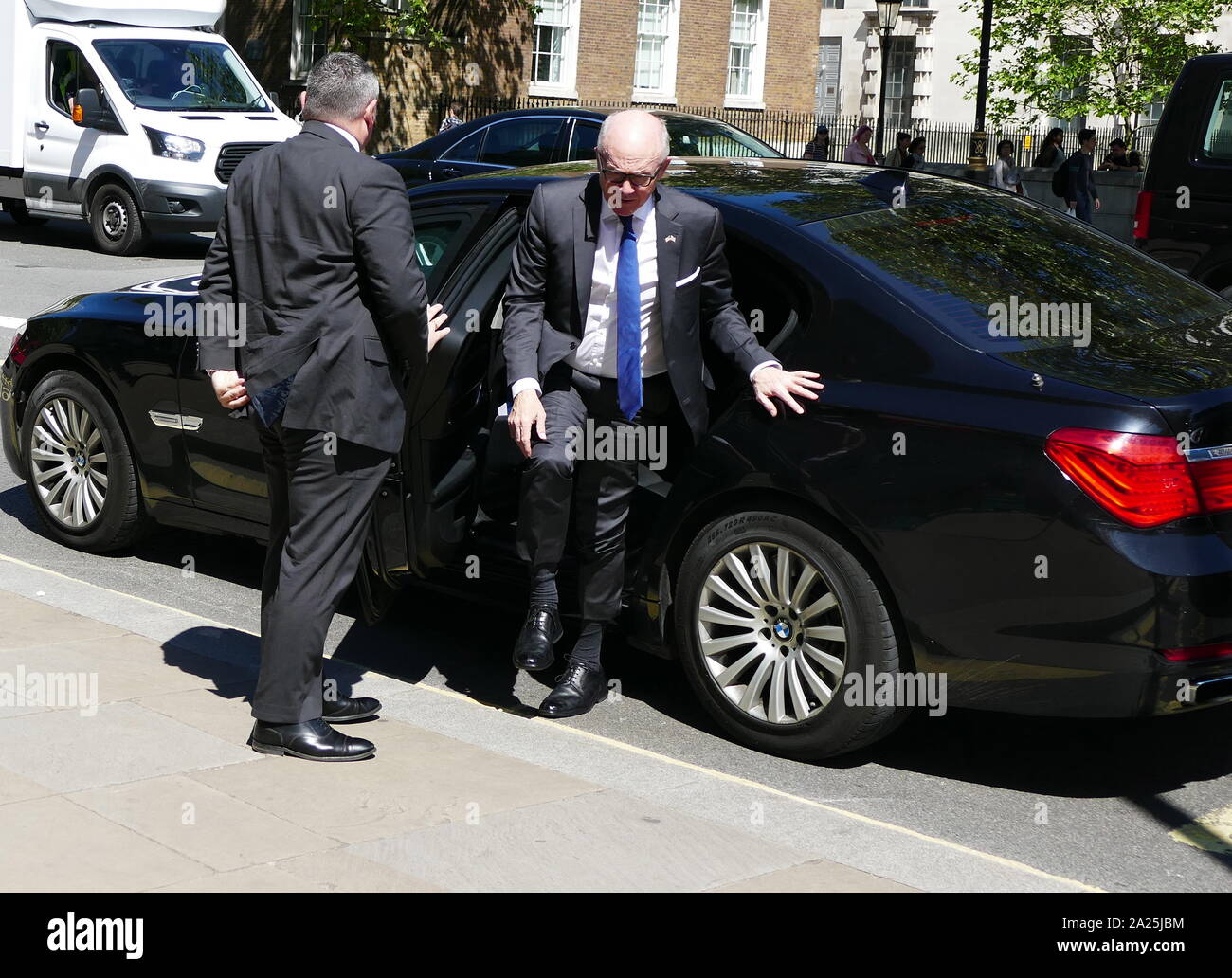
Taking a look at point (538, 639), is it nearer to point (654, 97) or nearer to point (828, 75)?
point (654, 97)

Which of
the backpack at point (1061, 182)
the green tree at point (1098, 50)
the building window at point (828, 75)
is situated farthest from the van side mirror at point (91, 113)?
the building window at point (828, 75)

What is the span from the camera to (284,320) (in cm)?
447

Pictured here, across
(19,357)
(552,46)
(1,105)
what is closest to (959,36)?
(552,46)

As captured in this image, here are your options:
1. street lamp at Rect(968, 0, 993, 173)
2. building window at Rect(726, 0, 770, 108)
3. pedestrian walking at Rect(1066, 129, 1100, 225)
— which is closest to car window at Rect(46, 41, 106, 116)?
street lamp at Rect(968, 0, 993, 173)

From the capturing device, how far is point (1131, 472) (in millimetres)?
4172

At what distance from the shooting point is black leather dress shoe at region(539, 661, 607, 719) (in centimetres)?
518

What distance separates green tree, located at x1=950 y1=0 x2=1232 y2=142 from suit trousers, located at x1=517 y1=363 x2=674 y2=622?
1210 inches

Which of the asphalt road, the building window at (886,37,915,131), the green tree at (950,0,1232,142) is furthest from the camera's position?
the building window at (886,37,915,131)

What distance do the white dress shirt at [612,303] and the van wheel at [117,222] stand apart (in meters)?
14.2

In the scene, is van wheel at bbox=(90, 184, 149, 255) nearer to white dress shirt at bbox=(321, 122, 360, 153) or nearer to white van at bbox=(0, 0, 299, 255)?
white van at bbox=(0, 0, 299, 255)

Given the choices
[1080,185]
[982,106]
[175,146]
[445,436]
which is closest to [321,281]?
[445,436]

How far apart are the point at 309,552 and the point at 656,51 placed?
30.6 meters

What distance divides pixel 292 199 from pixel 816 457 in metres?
1.57
